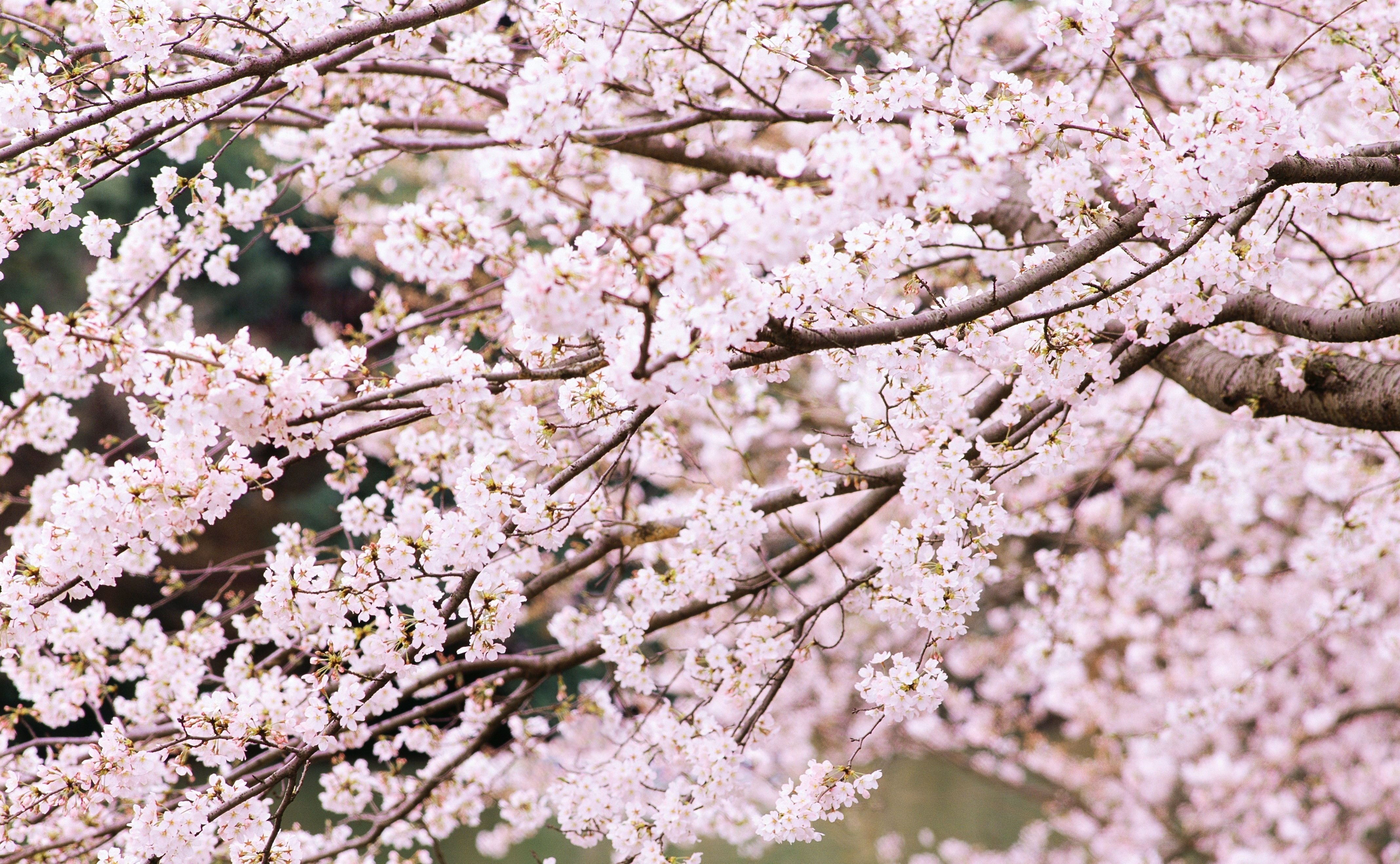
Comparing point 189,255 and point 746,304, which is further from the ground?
point 189,255

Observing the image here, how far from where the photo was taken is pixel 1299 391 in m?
2.61

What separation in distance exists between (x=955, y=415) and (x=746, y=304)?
1.09 metres

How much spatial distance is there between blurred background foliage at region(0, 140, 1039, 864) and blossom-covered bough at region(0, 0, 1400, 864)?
4.28 meters

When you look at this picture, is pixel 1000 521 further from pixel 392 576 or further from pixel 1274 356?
pixel 392 576

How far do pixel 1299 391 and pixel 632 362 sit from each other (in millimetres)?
1923

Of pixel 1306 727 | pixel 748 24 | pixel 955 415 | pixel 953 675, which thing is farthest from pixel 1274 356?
pixel 953 675

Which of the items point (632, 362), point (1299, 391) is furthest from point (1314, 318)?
point (632, 362)

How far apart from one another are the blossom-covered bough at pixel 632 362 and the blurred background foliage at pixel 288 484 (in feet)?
14.0

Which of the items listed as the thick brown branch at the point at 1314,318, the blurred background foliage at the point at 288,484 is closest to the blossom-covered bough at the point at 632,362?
the thick brown branch at the point at 1314,318

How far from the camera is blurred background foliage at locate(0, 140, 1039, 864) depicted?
30.1 ft

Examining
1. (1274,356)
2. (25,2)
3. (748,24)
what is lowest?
(1274,356)

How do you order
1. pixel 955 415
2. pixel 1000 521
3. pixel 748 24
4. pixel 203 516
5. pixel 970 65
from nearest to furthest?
Answer: 1. pixel 203 516
2. pixel 1000 521
3. pixel 955 415
4. pixel 748 24
5. pixel 970 65

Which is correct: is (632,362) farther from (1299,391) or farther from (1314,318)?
(1299,391)

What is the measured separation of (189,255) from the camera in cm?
349
